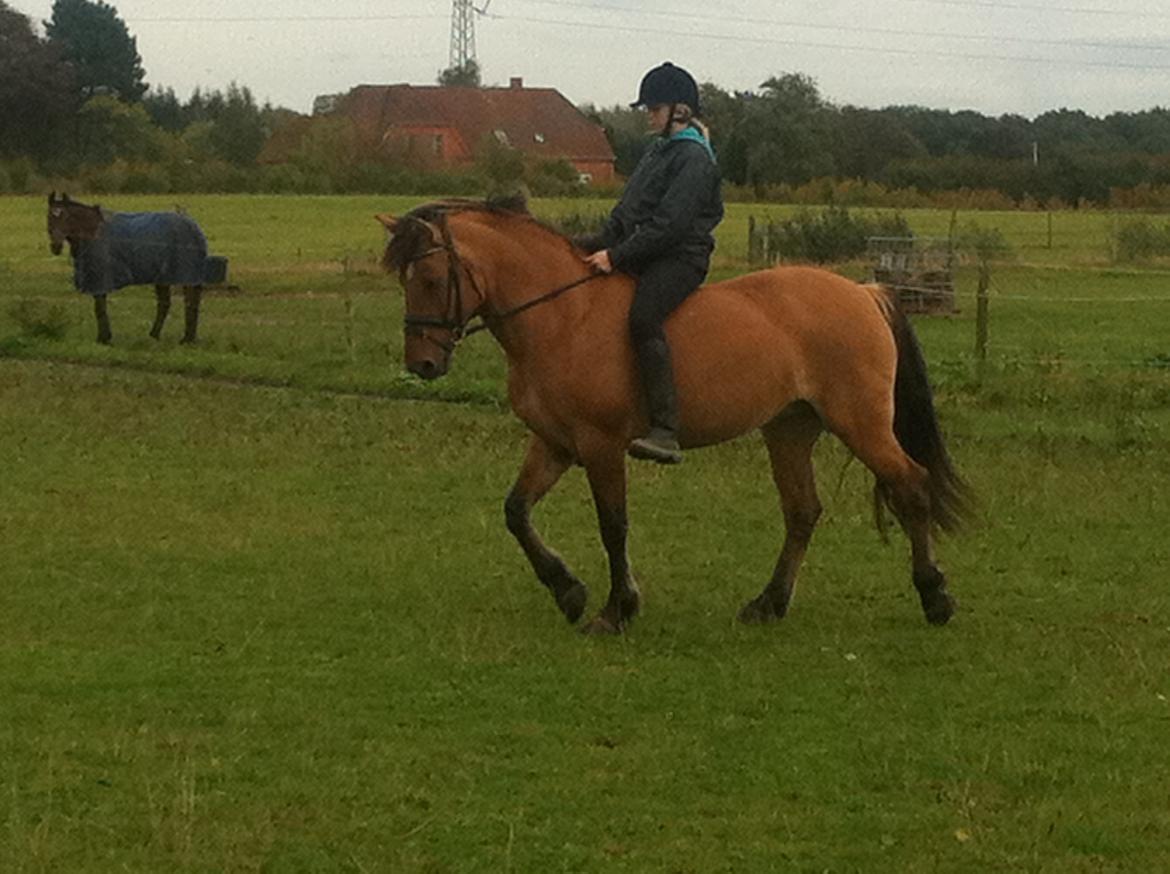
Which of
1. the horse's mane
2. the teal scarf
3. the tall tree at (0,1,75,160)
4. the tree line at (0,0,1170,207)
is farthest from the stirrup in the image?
the tall tree at (0,1,75,160)

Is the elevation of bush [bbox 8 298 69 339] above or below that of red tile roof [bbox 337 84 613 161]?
below

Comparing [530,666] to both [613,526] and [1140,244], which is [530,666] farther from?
[1140,244]

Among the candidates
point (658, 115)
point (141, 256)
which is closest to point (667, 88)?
point (658, 115)

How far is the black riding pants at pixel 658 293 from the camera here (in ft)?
30.1

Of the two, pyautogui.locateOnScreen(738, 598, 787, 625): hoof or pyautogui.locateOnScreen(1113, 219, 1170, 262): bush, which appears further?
pyautogui.locateOnScreen(1113, 219, 1170, 262): bush

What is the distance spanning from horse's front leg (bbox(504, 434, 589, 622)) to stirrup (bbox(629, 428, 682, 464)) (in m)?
0.40

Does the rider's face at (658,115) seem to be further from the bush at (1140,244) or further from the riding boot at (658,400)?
the bush at (1140,244)

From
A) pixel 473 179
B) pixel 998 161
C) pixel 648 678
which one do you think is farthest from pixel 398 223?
pixel 998 161

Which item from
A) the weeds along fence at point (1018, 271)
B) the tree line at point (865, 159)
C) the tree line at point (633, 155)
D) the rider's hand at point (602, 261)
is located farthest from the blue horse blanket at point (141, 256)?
the tree line at point (865, 159)

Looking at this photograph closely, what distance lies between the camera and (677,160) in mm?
9227

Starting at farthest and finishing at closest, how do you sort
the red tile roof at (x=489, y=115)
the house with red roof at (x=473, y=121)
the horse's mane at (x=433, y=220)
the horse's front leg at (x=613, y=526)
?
the red tile roof at (x=489, y=115), the house with red roof at (x=473, y=121), the horse's front leg at (x=613, y=526), the horse's mane at (x=433, y=220)

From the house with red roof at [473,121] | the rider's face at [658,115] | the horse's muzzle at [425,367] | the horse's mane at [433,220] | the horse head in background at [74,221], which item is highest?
the house with red roof at [473,121]

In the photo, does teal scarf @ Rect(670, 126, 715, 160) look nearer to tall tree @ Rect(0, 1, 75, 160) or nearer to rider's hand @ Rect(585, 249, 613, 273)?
rider's hand @ Rect(585, 249, 613, 273)

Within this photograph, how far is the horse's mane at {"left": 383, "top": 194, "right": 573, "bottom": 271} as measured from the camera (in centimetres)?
891
